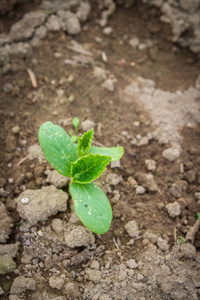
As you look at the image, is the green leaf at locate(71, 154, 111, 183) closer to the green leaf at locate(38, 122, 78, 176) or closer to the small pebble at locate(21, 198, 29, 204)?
the green leaf at locate(38, 122, 78, 176)

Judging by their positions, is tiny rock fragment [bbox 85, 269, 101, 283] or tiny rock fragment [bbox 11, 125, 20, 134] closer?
tiny rock fragment [bbox 85, 269, 101, 283]

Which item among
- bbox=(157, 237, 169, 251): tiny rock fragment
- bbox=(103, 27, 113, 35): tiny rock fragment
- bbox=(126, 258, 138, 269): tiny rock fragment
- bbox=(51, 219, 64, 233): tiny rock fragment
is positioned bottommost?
bbox=(126, 258, 138, 269): tiny rock fragment

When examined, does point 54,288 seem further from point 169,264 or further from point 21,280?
point 169,264

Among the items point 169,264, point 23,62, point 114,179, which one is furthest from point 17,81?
point 169,264

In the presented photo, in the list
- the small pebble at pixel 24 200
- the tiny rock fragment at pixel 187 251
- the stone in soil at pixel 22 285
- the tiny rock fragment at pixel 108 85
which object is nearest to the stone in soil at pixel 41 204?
the small pebble at pixel 24 200

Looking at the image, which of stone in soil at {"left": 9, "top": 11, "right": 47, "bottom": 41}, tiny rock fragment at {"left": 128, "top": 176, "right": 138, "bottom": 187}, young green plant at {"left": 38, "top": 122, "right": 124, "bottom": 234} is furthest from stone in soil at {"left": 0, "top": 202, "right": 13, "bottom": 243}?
stone in soil at {"left": 9, "top": 11, "right": 47, "bottom": 41}

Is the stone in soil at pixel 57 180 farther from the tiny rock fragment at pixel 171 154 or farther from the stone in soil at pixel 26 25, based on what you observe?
the stone in soil at pixel 26 25
